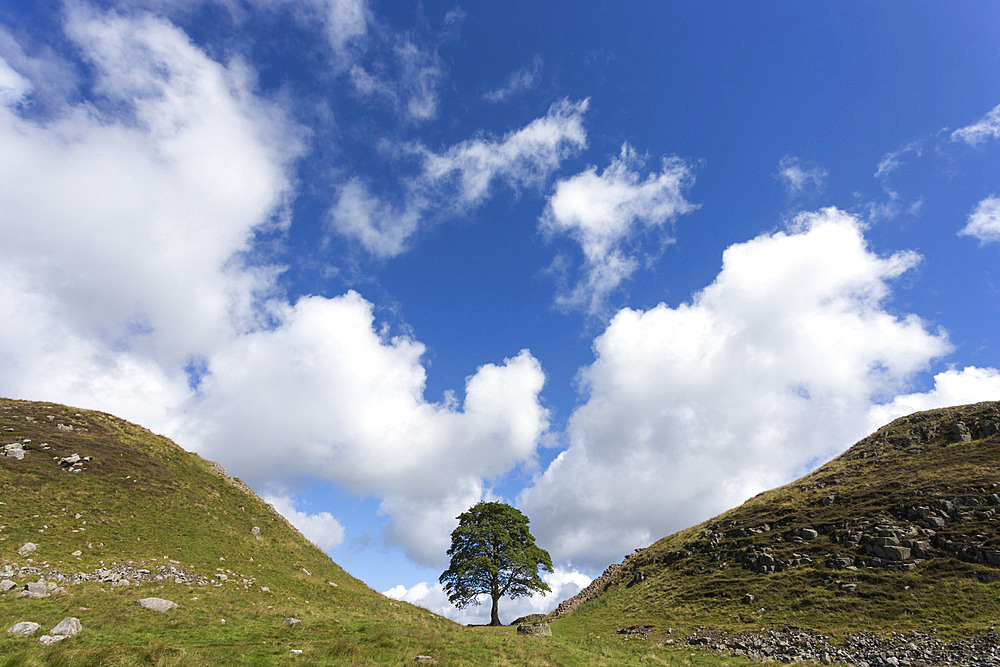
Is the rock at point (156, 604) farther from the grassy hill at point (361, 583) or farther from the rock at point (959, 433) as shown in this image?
the rock at point (959, 433)

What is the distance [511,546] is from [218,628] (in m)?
39.2

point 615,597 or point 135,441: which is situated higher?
point 135,441

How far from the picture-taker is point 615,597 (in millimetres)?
62312

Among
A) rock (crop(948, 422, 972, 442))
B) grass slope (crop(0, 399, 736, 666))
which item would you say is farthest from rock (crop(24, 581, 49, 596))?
rock (crop(948, 422, 972, 442))

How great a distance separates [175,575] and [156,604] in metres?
8.86

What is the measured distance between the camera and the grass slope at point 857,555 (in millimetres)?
36062

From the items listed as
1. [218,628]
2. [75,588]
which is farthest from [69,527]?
[218,628]

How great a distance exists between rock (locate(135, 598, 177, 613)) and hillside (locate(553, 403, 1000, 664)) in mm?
41182

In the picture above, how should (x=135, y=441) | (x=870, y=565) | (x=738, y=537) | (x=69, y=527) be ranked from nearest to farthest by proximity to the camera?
(x=69, y=527)
(x=870, y=565)
(x=135, y=441)
(x=738, y=537)

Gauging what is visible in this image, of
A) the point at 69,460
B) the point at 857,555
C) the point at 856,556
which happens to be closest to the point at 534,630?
the point at 856,556

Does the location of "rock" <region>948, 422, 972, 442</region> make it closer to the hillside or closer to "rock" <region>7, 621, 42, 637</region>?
the hillside

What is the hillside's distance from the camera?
35.8 metres

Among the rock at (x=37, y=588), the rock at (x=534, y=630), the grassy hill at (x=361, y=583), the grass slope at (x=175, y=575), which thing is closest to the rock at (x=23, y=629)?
the grassy hill at (x=361, y=583)

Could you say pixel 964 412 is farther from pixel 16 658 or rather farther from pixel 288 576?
pixel 16 658
